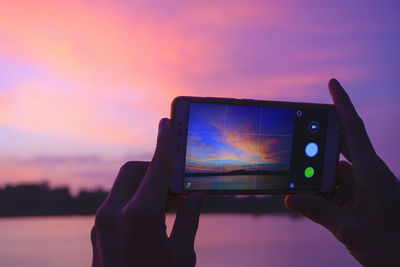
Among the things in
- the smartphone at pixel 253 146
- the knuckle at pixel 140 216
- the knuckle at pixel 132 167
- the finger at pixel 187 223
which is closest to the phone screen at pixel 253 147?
the smartphone at pixel 253 146

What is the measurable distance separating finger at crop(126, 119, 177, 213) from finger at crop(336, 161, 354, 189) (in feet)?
3.05

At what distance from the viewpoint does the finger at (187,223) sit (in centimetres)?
121

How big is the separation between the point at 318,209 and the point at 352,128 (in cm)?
36

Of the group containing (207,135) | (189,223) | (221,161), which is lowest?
(189,223)

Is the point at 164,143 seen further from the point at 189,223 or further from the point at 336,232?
the point at 336,232

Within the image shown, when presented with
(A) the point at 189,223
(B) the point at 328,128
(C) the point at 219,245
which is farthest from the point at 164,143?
(C) the point at 219,245

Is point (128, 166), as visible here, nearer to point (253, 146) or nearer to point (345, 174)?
point (253, 146)

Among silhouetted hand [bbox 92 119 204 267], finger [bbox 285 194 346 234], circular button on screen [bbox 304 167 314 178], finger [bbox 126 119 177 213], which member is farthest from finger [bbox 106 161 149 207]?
circular button on screen [bbox 304 167 314 178]

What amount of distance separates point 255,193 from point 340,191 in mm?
394

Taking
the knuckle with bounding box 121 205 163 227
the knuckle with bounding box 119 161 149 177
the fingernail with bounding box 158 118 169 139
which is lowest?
the knuckle with bounding box 121 205 163 227

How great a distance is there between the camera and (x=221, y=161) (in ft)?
5.55

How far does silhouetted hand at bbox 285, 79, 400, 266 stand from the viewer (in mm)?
1405

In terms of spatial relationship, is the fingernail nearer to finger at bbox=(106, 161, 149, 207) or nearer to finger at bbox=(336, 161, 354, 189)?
finger at bbox=(106, 161, 149, 207)

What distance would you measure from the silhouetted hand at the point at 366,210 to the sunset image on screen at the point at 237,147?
24cm
